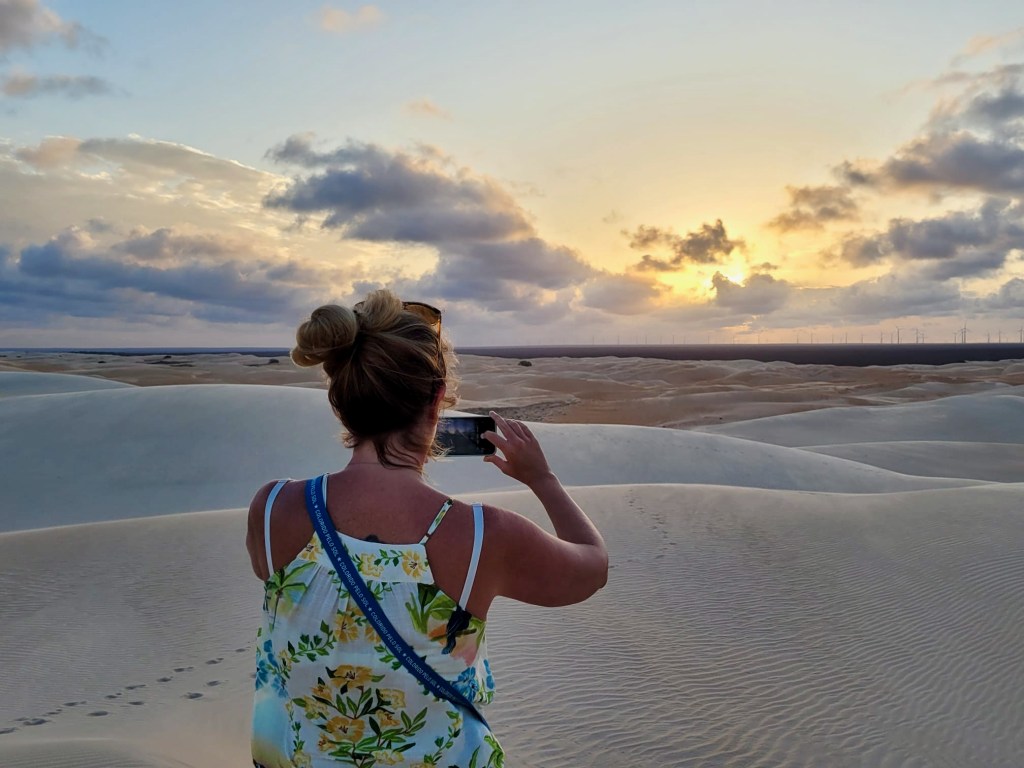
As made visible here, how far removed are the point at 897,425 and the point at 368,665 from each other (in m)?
34.1

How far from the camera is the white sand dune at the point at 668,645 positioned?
5.11 m

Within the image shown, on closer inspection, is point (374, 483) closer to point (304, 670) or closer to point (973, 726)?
point (304, 670)

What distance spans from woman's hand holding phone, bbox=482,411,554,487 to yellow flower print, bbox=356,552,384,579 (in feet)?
1.78

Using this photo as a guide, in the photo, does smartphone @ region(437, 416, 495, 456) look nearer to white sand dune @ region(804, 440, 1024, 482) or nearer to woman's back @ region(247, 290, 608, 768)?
woman's back @ region(247, 290, 608, 768)

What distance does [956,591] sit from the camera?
25.7 ft

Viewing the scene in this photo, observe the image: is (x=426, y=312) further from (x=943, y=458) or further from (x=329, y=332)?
(x=943, y=458)

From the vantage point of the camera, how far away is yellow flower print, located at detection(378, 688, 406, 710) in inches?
73.0

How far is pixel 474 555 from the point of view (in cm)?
180

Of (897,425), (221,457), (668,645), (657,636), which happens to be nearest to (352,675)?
(668,645)

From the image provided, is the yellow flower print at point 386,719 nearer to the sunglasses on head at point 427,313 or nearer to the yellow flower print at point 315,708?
the yellow flower print at point 315,708

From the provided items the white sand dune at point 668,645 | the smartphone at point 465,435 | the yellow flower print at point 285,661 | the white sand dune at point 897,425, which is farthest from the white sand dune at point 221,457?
the yellow flower print at point 285,661

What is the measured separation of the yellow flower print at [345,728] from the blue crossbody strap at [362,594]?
8.2 inches

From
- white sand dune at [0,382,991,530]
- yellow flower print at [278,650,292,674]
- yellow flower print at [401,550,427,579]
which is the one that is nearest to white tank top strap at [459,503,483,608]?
yellow flower print at [401,550,427,579]

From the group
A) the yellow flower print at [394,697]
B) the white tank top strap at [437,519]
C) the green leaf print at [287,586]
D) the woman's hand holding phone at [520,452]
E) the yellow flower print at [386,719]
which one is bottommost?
the yellow flower print at [386,719]
